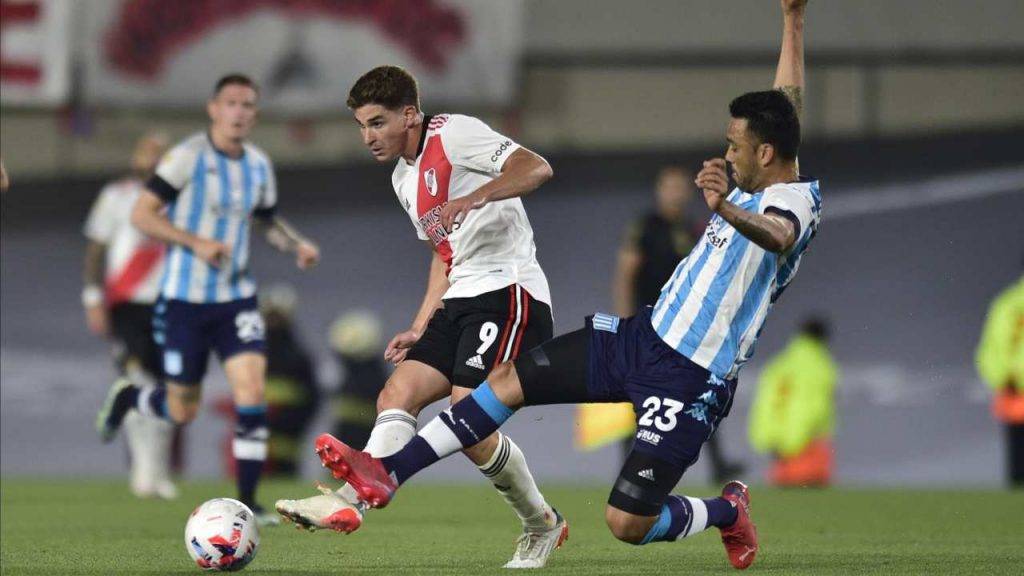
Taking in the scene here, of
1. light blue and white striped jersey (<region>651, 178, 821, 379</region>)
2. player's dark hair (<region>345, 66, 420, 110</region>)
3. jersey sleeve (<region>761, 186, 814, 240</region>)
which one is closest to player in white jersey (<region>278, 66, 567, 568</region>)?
player's dark hair (<region>345, 66, 420, 110</region>)

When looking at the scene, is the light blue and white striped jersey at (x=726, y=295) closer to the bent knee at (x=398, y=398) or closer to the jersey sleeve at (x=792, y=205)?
the jersey sleeve at (x=792, y=205)

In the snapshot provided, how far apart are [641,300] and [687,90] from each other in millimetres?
4506

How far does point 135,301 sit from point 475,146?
5683 mm

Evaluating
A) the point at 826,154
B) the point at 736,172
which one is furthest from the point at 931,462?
the point at 736,172

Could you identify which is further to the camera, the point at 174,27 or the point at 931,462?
the point at 931,462

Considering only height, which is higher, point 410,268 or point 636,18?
point 636,18

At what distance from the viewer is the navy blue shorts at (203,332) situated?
8.56 metres

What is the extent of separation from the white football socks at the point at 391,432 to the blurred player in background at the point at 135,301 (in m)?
5.03

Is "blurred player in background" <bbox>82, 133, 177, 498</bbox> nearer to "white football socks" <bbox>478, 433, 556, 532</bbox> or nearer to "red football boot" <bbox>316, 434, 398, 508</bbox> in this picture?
"white football socks" <bbox>478, 433, 556, 532</bbox>

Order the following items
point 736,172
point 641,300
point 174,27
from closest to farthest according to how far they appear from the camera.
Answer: point 736,172 → point 641,300 → point 174,27

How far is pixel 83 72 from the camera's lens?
14.3 meters

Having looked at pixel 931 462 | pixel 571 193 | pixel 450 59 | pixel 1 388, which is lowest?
pixel 931 462

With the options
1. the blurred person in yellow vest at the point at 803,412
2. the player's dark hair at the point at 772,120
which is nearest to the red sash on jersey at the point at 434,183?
the player's dark hair at the point at 772,120

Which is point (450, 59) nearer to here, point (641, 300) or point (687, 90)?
point (687, 90)
